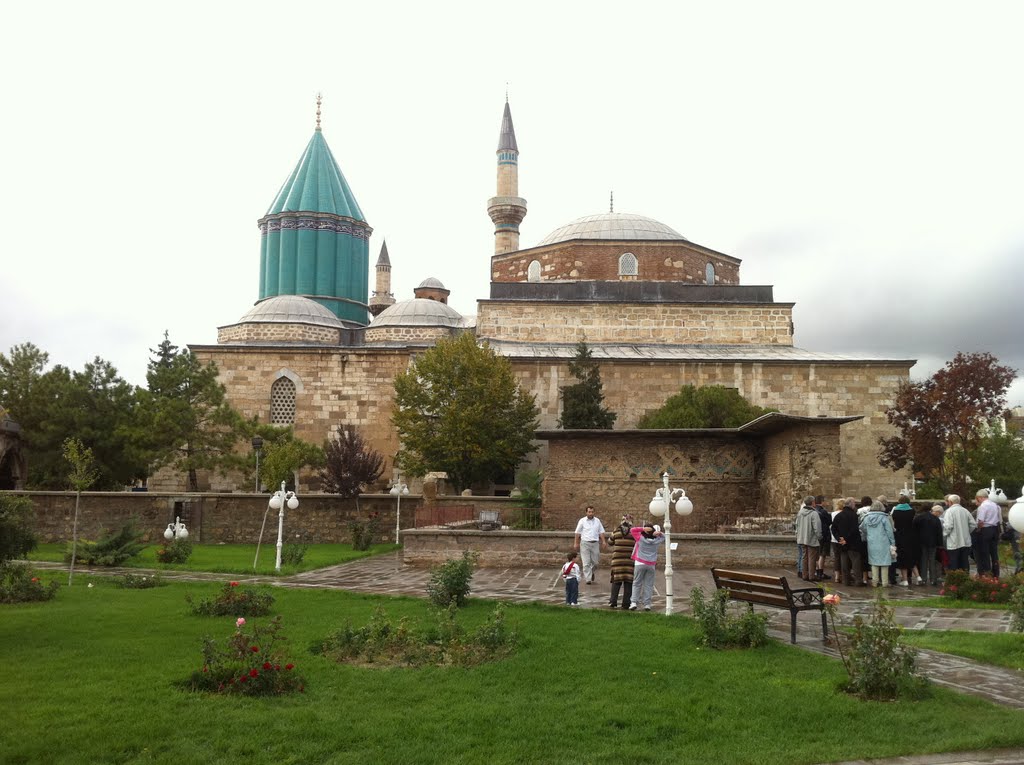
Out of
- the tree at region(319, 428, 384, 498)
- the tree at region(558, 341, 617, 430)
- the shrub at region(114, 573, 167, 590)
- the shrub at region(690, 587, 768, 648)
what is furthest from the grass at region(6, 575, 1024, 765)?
the tree at region(558, 341, 617, 430)

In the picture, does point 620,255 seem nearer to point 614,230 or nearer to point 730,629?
point 614,230

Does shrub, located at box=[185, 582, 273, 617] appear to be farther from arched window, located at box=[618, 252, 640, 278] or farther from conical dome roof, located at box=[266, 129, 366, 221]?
conical dome roof, located at box=[266, 129, 366, 221]

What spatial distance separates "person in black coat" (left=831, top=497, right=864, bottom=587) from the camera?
31.4 feet

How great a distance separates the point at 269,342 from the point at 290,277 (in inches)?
302

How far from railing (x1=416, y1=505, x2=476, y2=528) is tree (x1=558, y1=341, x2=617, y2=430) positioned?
18.2 ft

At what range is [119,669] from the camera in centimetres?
542

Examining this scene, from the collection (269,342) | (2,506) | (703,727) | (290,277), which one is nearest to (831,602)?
(703,727)

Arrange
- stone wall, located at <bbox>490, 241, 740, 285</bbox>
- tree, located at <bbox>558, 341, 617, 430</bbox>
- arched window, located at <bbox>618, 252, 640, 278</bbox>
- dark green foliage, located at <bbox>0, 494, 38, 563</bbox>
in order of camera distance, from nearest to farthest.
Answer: dark green foliage, located at <bbox>0, 494, 38, 563</bbox> → tree, located at <bbox>558, 341, 617, 430</bbox> → stone wall, located at <bbox>490, 241, 740, 285</bbox> → arched window, located at <bbox>618, 252, 640, 278</bbox>

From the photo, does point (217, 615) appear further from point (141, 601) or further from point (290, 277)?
point (290, 277)

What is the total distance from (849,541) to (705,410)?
41.3 feet

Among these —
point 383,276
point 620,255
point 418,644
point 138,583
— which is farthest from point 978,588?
point 383,276

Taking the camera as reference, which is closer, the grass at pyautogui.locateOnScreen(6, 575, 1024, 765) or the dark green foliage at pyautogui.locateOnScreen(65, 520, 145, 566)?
the grass at pyautogui.locateOnScreen(6, 575, 1024, 765)

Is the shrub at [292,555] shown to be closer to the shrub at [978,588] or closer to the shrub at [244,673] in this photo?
the shrub at [244,673]

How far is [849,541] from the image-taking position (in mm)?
9664
